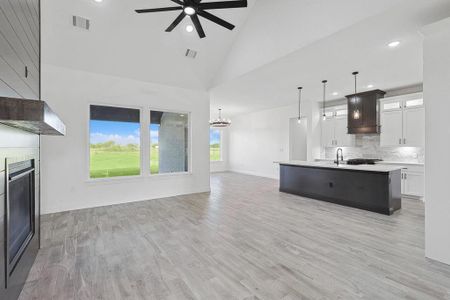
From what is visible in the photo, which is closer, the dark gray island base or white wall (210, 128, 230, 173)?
the dark gray island base

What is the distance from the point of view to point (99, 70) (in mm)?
4652

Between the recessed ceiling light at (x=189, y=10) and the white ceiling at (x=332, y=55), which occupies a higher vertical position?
the recessed ceiling light at (x=189, y=10)

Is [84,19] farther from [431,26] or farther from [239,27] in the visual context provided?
[431,26]

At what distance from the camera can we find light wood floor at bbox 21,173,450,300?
1.93m

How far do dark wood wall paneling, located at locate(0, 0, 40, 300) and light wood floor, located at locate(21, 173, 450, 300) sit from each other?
292 mm

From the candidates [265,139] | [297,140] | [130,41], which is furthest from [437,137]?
[265,139]

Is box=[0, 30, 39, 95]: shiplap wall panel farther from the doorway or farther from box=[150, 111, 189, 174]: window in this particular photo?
the doorway

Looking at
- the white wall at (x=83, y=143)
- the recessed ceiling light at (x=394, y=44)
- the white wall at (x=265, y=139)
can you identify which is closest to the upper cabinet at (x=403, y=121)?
the white wall at (x=265, y=139)

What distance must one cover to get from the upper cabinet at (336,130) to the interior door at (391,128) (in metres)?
0.96

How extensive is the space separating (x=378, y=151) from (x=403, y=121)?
1125mm

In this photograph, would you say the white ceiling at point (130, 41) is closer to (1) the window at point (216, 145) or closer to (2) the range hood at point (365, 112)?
(2) the range hood at point (365, 112)

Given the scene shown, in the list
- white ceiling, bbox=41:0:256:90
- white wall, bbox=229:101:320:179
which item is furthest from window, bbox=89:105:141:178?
white wall, bbox=229:101:320:179

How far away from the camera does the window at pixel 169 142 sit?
218 inches

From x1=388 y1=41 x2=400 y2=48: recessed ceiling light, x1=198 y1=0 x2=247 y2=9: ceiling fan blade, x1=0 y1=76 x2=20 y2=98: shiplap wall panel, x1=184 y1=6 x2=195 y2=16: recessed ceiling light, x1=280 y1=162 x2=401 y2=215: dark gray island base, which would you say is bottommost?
x1=280 y1=162 x2=401 y2=215: dark gray island base
